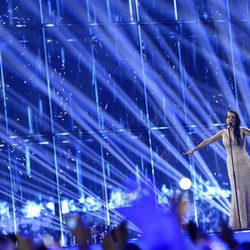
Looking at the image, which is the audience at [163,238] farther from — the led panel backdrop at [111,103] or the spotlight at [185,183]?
the spotlight at [185,183]

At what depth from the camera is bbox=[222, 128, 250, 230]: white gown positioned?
7.87m

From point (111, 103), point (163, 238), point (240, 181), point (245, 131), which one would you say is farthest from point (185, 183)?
point (163, 238)

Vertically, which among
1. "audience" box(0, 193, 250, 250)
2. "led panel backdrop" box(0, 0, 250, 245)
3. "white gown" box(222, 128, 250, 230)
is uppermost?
"led panel backdrop" box(0, 0, 250, 245)

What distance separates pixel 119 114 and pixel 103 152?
18.4 inches

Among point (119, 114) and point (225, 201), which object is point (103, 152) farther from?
point (225, 201)

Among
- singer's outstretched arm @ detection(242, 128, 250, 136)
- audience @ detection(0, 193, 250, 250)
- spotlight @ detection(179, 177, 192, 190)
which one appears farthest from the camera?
spotlight @ detection(179, 177, 192, 190)

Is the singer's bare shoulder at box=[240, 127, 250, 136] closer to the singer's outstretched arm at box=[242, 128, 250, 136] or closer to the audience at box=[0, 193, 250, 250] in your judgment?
the singer's outstretched arm at box=[242, 128, 250, 136]

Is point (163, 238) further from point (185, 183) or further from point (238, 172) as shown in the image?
point (185, 183)

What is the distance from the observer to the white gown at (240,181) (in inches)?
310

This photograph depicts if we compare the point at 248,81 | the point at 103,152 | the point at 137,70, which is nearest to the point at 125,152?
the point at 103,152

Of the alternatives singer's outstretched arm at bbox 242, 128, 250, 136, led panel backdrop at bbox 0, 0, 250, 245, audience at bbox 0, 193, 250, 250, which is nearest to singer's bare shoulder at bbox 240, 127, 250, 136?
singer's outstretched arm at bbox 242, 128, 250, 136

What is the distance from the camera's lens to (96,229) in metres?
8.32

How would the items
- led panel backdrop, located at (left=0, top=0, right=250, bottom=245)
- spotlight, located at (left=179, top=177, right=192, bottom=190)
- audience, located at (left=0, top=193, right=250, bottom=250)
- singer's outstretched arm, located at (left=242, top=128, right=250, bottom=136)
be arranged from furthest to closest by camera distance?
spotlight, located at (left=179, top=177, right=192, bottom=190) → led panel backdrop, located at (left=0, top=0, right=250, bottom=245) → singer's outstretched arm, located at (left=242, top=128, right=250, bottom=136) → audience, located at (left=0, top=193, right=250, bottom=250)

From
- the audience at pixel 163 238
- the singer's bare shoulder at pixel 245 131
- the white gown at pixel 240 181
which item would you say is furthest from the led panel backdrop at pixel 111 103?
the audience at pixel 163 238
